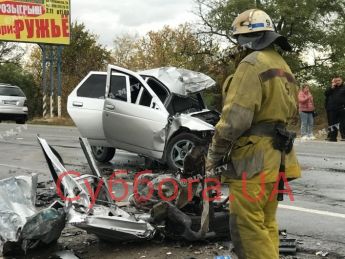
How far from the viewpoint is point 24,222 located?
465 centimetres

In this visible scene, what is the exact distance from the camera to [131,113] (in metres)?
8.98

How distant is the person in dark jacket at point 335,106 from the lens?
1520 centimetres

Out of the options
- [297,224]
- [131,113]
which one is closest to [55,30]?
[131,113]

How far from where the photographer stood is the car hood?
9172 mm

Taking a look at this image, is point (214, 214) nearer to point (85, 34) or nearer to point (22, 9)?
point (22, 9)

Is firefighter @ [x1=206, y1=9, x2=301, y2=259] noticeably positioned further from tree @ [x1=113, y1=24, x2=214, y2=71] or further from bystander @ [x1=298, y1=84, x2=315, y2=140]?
tree @ [x1=113, y1=24, x2=214, y2=71]

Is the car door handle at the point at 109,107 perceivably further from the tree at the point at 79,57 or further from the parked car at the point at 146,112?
the tree at the point at 79,57

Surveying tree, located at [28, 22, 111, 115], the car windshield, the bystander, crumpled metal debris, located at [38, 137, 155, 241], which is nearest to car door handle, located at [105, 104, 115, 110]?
crumpled metal debris, located at [38, 137, 155, 241]

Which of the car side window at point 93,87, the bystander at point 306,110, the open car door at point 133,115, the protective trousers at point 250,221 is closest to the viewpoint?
the protective trousers at point 250,221

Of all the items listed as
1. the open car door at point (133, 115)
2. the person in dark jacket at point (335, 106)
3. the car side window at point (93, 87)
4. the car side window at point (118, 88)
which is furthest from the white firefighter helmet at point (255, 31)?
the person in dark jacket at point (335, 106)

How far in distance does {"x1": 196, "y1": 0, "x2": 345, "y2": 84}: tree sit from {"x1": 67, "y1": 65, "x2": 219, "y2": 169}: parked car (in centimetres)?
2091

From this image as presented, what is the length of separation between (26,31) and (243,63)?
27296 mm

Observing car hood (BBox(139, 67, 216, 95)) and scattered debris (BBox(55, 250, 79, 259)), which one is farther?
car hood (BBox(139, 67, 216, 95))

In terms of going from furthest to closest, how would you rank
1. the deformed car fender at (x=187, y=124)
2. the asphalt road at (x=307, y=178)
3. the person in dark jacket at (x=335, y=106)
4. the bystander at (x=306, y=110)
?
the bystander at (x=306, y=110)
the person in dark jacket at (x=335, y=106)
the deformed car fender at (x=187, y=124)
the asphalt road at (x=307, y=178)
